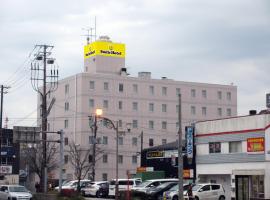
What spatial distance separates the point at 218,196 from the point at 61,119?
6340 cm

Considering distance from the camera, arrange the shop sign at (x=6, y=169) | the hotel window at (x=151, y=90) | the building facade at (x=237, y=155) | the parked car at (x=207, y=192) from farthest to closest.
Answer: the hotel window at (x=151, y=90) → the shop sign at (x=6, y=169) → the building facade at (x=237, y=155) → the parked car at (x=207, y=192)

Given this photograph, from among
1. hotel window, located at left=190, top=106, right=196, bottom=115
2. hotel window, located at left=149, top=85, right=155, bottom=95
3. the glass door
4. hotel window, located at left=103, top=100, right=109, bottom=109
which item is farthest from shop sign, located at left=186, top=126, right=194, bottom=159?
hotel window, located at left=190, top=106, right=196, bottom=115

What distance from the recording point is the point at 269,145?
47250 millimetres

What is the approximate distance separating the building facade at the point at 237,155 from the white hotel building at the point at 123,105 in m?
43.7

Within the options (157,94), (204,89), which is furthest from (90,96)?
(204,89)

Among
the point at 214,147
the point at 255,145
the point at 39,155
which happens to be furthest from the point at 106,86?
the point at 255,145

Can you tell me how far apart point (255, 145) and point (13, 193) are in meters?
19.5

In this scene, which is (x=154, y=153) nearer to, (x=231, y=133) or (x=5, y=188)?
(x=231, y=133)

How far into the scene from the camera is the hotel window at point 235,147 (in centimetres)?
5067

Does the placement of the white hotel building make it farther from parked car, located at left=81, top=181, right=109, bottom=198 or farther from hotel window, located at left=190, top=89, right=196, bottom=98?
parked car, located at left=81, top=181, right=109, bottom=198

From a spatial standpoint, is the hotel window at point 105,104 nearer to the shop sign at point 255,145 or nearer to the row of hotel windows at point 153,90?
the row of hotel windows at point 153,90

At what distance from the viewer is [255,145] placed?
4856 cm

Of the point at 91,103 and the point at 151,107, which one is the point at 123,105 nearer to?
the point at 151,107

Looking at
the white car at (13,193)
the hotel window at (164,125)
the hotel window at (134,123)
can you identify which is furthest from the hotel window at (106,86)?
the white car at (13,193)
